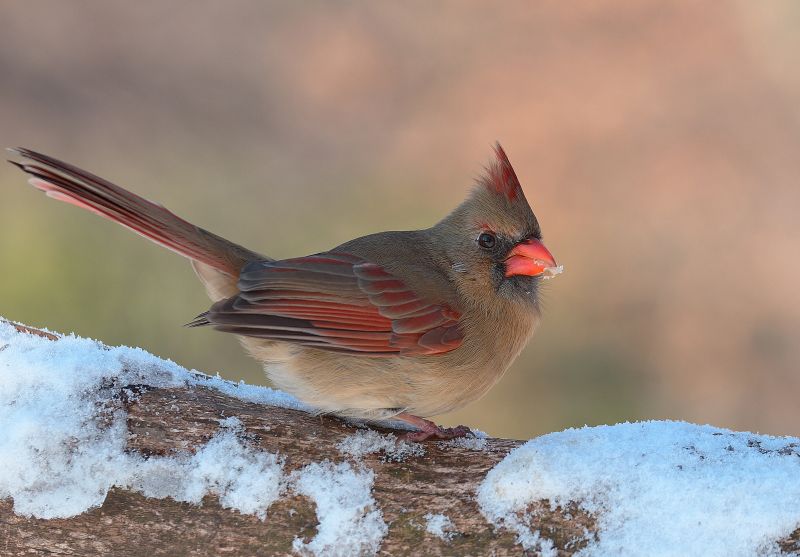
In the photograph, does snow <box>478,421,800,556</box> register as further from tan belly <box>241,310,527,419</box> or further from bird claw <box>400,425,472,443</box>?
tan belly <box>241,310,527,419</box>

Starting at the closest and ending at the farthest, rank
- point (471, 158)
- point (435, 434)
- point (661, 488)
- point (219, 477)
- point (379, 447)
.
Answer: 1. point (661, 488)
2. point (219, 477)
3. point (379, 447)
4. point (435, 434)
5. point (471, 158)

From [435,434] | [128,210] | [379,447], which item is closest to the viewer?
[379,447]

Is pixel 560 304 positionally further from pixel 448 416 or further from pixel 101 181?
pixel 101 181

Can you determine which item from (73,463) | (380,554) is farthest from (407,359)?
(73,463)

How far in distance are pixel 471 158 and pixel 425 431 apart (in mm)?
3385

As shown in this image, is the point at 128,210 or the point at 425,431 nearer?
the point at 425,431

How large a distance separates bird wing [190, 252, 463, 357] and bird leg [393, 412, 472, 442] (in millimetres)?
175

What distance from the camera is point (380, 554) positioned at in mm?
2135

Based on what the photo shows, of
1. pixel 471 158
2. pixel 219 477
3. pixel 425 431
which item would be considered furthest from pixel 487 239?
pixel 471 158

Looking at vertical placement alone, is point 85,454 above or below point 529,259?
below

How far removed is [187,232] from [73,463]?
82 cm

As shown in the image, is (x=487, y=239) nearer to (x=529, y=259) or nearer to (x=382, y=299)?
(x=529, y=259)

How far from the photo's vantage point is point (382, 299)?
278 centimetres

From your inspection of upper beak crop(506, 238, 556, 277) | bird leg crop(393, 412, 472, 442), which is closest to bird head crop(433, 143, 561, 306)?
upper beak crop(506, 238, 556, 277)
